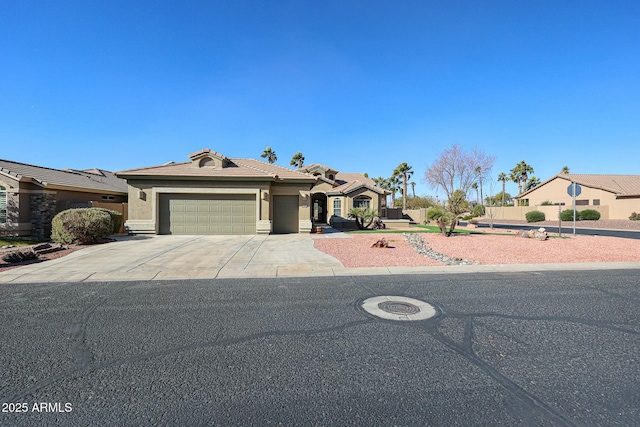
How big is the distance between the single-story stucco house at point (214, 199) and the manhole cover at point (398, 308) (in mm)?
12252

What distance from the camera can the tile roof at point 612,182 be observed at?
3341 cm

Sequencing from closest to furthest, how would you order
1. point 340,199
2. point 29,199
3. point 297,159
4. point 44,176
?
point 29,199, point 44,176, point 340,199, point 297,159

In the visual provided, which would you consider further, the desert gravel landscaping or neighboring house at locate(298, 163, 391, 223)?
neighboring house at locate(298, 163, 391, 223)

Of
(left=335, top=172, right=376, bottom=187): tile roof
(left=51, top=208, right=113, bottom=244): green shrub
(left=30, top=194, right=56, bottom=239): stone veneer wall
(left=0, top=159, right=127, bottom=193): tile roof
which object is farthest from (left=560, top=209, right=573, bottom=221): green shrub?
(left=30, top=194, right=56, bottom=239): stone veneer wall

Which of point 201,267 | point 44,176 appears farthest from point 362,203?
point 44,176

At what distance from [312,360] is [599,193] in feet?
154

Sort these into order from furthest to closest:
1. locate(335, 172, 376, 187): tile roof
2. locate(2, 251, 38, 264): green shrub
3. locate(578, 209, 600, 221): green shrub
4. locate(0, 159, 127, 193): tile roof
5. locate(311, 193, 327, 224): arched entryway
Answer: locate(335, 172, 376, 187): tile roof < locate(311, 193, 327, 224): arched entryway < locate(578, 209, 600, 221): green shrub < locate(0, 159, 127, 193): tile roof < locate(2, 251, 38, 264): green shrub

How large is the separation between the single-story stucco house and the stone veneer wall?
12.7 ft

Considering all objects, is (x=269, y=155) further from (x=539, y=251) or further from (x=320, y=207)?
(x=539, y=251)

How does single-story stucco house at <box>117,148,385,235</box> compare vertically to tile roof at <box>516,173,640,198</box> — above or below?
below

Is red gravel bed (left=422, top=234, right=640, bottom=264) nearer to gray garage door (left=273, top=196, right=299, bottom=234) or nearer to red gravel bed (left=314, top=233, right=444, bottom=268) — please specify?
red gravel bed (left=314, top=233, right=444, bottom=268)

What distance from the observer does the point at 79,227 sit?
12.4 meters

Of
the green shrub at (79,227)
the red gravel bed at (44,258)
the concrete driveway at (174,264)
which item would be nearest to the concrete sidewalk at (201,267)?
the concrete driveway at (174,264)

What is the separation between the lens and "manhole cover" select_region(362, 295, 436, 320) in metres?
4.49
